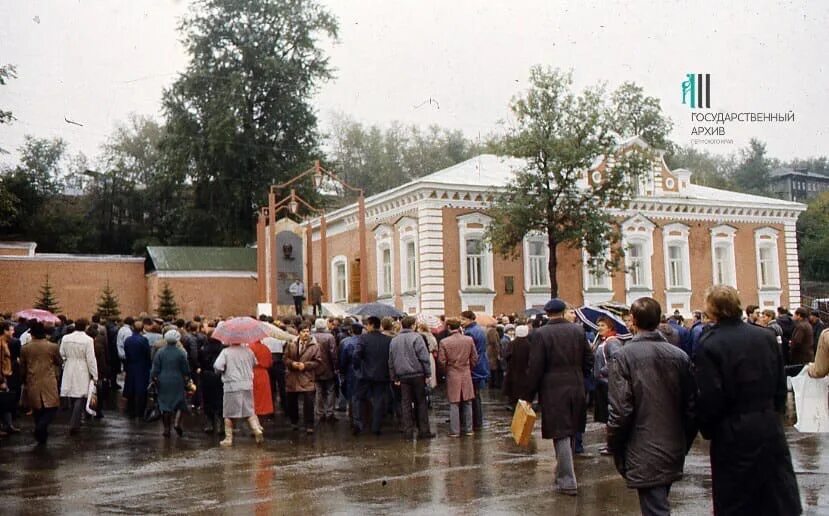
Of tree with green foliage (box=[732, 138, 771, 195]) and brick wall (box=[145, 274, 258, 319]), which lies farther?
tree with green foliage (box=[732, 138, 771, 195])

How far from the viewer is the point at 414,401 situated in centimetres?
1321

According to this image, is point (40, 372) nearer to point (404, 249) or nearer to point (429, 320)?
point (429, 320)

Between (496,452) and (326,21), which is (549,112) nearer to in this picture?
(496,452)

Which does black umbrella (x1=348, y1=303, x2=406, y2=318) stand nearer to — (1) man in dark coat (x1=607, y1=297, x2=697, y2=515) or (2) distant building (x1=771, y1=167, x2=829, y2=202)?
(1) man in dark coat (x1=607, y1=297, x2=697, y2=515)

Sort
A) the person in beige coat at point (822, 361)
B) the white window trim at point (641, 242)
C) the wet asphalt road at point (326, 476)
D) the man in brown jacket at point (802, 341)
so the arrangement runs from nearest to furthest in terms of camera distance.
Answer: the person in beige coat at point (822, 361) → the wet asphalt road at point (326, 476) → the man in brown jacket at point (802, 341) → the white window trim at point (641, 242)

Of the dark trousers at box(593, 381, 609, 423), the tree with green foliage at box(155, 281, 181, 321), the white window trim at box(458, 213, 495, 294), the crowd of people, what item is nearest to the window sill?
the white window trim at box(458, 213, 495, 294)

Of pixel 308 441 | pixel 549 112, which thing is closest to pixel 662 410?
pixel 308 441

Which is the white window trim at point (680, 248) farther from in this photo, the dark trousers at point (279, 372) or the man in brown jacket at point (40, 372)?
the man in brown jacket at point (40, 372)

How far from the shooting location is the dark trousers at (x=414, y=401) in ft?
42.8

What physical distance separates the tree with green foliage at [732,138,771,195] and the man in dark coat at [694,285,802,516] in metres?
70.0

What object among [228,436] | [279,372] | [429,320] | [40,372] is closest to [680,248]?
[429,320]

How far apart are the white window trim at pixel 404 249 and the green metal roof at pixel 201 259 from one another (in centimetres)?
806

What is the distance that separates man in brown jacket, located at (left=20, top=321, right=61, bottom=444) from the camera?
1248cm

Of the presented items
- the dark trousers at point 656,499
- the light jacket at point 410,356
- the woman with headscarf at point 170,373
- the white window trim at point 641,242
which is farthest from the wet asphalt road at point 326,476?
the white window trim at point 641,242
